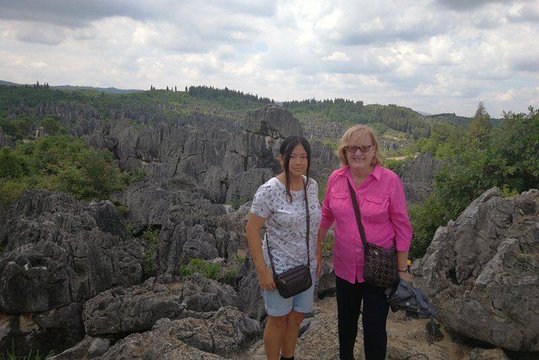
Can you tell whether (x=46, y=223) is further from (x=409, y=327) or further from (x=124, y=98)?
(x=124, y=98)

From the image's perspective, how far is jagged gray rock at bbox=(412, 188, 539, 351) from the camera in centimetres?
530

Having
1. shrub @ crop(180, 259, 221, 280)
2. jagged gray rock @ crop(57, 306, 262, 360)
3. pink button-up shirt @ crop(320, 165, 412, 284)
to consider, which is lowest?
shrub @ crop(180, 259, 221, 280)

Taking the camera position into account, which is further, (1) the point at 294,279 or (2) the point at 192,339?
(2) the point at 192,339

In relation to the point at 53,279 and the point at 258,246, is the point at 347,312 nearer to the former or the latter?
the point at 258,246

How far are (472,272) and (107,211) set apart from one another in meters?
19.9

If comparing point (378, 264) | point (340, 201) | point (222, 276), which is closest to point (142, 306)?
point (222, 276)

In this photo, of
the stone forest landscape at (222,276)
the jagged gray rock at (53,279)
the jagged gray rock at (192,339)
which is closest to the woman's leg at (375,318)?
the stone forest landscape at (222,276)

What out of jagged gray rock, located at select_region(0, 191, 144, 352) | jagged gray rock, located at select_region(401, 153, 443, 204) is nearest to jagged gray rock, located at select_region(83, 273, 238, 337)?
jagged gray rock, located at select_region(0, 191, 144, 352)

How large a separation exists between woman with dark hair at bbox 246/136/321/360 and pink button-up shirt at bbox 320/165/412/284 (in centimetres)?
27

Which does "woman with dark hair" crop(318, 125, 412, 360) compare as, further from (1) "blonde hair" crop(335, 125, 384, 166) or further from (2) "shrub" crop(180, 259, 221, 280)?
(2) "shrub" crop(180, 259, 221, 280)

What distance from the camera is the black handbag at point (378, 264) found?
3.73 metres

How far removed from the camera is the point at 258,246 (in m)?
3.83

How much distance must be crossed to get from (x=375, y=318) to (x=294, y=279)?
85cm

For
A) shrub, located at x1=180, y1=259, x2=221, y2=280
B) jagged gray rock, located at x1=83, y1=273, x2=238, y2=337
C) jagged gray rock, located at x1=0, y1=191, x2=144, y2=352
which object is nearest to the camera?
jagged gray rock, located at x1=83, y1=273, x2=238, y2=337
